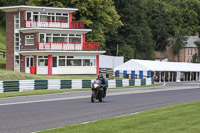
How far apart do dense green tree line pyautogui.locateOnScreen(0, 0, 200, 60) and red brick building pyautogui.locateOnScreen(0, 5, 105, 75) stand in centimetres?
842

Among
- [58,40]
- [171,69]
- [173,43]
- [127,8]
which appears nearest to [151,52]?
[127,8]

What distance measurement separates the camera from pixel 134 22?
9225 cm

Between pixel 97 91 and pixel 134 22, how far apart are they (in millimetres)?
71357

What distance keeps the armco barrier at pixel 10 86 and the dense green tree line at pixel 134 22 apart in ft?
111

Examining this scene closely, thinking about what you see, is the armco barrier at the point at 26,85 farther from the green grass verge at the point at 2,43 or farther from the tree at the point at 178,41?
the tree at the point at 178,41

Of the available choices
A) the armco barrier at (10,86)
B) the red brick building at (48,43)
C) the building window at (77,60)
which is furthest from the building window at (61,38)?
the armco barrier at (10,86)

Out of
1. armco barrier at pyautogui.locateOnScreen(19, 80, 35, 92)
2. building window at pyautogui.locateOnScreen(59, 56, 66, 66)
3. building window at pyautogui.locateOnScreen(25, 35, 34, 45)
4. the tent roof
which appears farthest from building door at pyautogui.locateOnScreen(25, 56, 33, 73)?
armco barrier at pyautogui.locateOnScreen(19, 80, 35, 92)

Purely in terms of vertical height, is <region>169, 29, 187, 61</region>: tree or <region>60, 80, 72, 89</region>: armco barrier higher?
<region>169, 29, 187, 61</region>: tree

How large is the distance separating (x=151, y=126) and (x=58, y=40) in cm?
4593

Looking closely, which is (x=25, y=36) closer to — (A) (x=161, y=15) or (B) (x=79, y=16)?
(B) (x=79, y=16)

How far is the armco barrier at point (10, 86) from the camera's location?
30.8 m

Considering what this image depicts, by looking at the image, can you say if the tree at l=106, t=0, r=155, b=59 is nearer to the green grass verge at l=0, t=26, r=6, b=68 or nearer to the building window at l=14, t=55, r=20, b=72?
the green grass verge at l=0, t=26, r=6, b=68

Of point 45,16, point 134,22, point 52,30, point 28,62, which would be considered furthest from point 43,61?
point 134,22

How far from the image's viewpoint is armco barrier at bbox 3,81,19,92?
30772 mm
